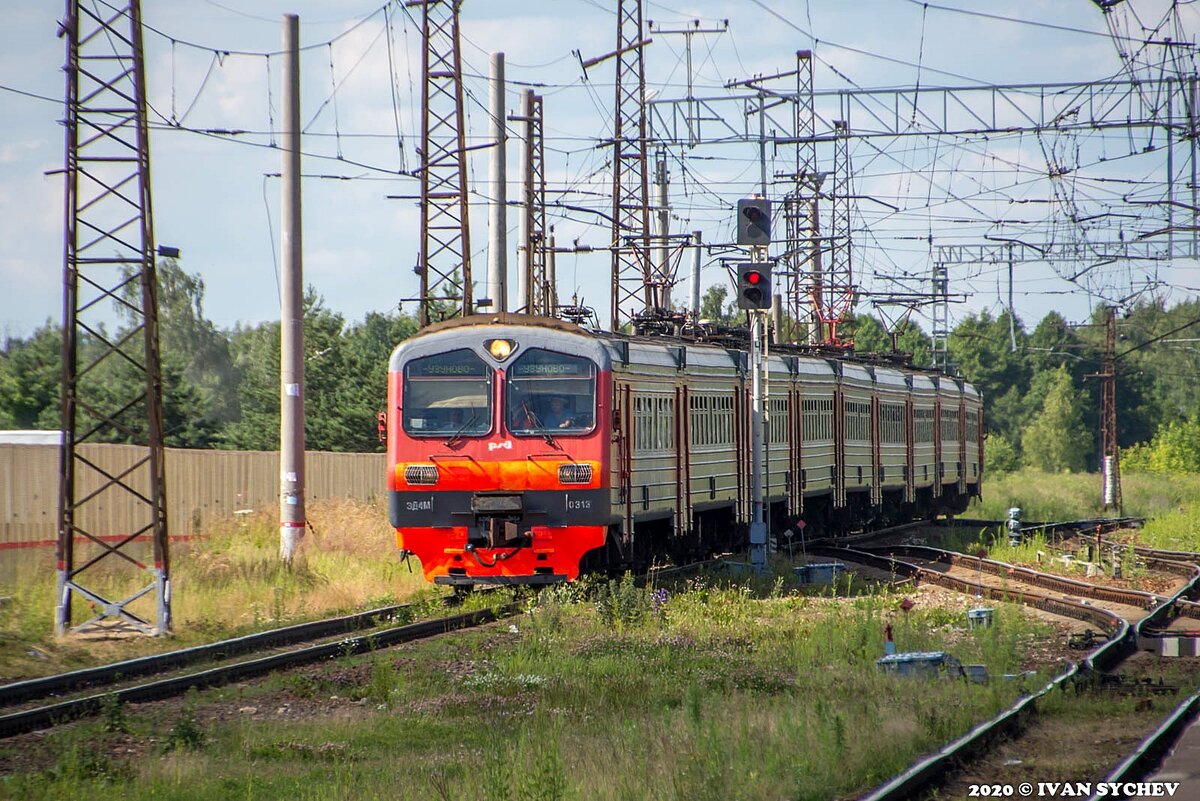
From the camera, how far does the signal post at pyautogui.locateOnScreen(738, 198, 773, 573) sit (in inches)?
816

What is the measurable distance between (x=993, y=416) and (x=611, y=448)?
98.1 m

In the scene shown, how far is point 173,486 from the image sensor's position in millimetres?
27078

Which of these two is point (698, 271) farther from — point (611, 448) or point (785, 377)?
point (611, 448)

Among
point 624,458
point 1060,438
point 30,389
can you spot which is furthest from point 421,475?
point 1060,438

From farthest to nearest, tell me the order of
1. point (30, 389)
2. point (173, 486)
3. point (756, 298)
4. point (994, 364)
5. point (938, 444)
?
1. point (994, 364)
2. point (30, 389)
3. point (938, 444)
4. point (173, 486)
5. point (756, 298)

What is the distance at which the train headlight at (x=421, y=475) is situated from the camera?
17.6m

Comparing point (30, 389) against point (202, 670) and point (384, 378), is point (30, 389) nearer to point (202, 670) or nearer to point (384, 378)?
point (384, 378)

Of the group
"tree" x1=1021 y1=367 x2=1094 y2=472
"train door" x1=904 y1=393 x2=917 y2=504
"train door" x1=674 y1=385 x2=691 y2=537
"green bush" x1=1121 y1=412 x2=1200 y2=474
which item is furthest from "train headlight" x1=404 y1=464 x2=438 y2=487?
"tree" x1=1021 y1=367 x2=1094 y2=472

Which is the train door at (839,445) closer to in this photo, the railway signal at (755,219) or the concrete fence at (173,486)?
the railway signal at (755,219)

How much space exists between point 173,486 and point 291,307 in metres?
7.64

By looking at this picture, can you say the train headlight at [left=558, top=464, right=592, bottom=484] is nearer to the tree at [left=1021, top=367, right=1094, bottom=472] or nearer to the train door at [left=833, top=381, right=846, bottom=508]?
the train door at [left=833, top=381, right=846, bottom=508]

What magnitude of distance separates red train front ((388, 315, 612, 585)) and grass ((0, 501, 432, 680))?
6.01ft

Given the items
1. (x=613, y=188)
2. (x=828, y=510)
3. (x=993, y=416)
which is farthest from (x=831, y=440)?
(x=993, y=416)

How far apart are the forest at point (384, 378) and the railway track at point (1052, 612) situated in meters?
10.2
